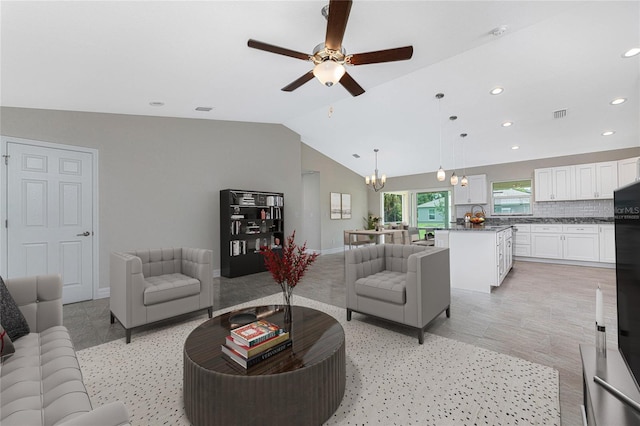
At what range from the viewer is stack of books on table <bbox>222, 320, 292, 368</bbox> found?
1.51 meters

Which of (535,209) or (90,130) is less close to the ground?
(90,130)

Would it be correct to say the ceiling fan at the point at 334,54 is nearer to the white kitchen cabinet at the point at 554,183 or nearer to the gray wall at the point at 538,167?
the white kitchen cabinet at the point at 554,183

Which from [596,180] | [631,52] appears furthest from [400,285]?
[596,180]

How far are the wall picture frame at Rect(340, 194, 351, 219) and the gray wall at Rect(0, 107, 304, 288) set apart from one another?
9.57 feet

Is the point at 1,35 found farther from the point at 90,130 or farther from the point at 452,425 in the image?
the point at 452,425

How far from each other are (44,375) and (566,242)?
836cm

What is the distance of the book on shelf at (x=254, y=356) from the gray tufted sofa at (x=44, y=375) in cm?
63

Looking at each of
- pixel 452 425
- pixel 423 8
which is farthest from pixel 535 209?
pixel 452 425

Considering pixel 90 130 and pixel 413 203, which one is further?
pixel 413 203

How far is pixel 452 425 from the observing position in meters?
1.55

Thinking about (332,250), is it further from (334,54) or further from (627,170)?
(627,170)

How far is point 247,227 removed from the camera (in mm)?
5773

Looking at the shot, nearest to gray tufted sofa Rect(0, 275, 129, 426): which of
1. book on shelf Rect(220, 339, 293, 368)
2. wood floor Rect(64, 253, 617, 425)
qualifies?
book on shelf Rect(220, 339, 293, 368)

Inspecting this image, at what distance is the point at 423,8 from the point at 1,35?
11.6ft
